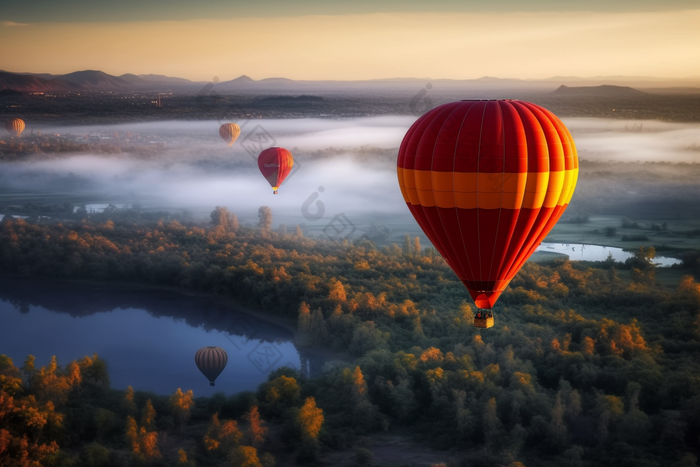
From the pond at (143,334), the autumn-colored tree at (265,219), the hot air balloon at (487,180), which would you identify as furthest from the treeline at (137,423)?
the autumn-colored tree at (265,219)

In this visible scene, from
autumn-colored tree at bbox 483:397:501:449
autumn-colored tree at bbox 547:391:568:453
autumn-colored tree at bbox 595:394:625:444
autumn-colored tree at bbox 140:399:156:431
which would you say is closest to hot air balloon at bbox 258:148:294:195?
autumn-colored tree at bbox 140:399:156:431

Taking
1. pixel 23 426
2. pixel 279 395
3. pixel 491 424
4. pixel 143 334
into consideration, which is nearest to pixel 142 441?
pixel 23 426

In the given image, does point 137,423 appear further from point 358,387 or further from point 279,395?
point 358,387

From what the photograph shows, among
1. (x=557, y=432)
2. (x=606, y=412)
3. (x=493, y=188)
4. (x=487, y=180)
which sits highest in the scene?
(x=487, y=180)

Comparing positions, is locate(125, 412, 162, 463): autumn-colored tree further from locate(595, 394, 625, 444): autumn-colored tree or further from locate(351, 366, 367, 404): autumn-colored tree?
locate(595, 394, 625, 444): autumn-colored tree

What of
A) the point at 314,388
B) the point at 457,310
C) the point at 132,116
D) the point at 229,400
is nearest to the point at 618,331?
the point at 457,310

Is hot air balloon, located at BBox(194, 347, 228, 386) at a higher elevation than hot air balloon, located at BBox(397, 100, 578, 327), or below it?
below

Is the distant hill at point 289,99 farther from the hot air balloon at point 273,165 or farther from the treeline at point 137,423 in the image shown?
the treeline at point 137,423
